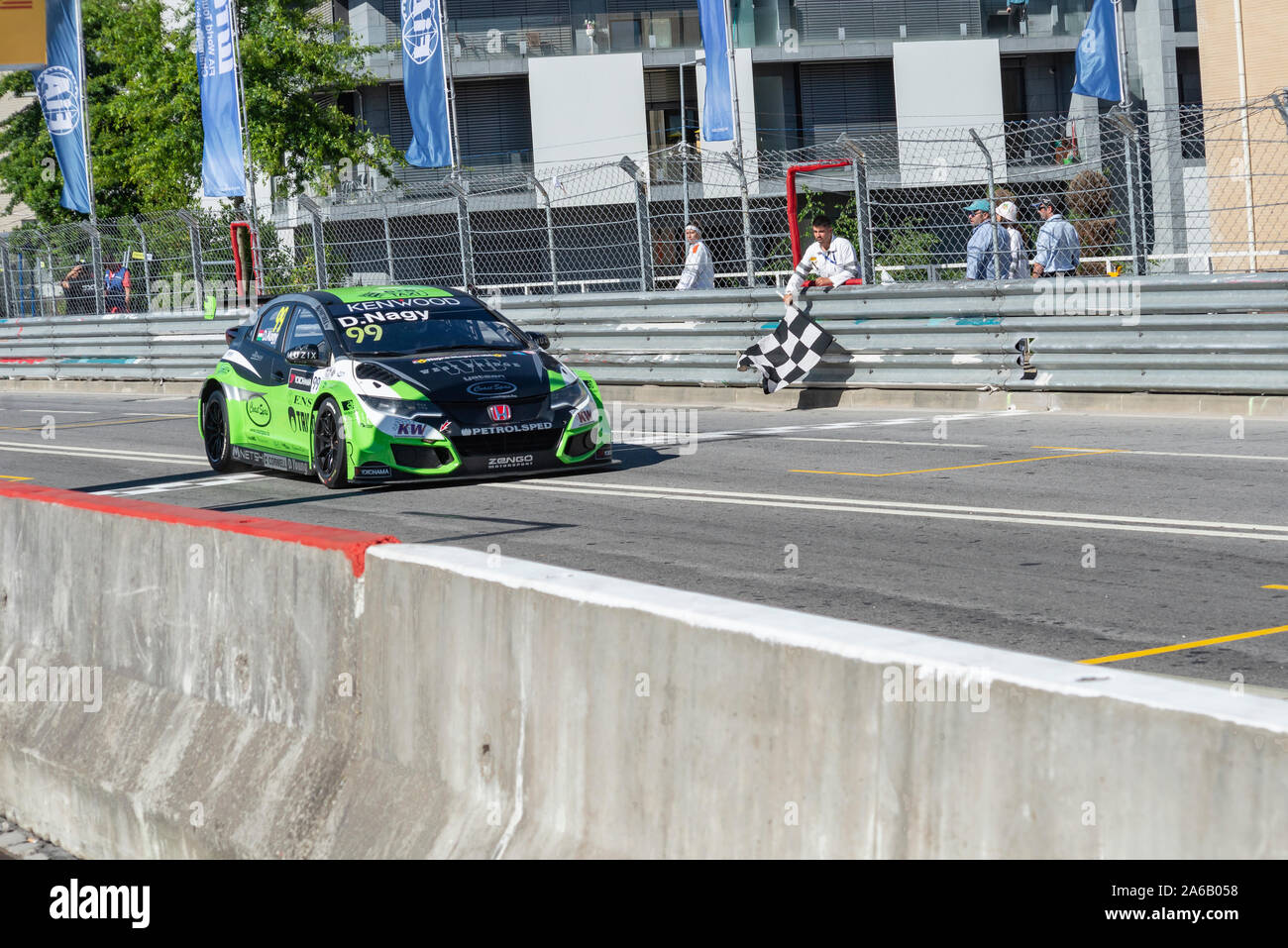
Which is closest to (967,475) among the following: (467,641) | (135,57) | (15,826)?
(15,826)

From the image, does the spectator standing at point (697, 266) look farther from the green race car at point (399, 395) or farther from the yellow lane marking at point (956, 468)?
the yellow lane marking at point (956, 468)

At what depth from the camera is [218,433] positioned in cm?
1432

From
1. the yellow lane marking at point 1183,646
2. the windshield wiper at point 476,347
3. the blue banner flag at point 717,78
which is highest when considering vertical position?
the blue banner flag at point 717,78

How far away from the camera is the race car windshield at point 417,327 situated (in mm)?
12977

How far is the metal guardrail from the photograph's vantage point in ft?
48.0

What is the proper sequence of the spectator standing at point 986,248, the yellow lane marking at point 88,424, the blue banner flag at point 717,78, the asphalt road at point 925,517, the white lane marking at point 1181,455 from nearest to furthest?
1. the asphalt road at point 925,517
2. the white lane marking at point 1181,455
3. the spectator standing at point 986,248
4. the yellow lane marking at point 88,424
5. the blue banner flag at point 717,78

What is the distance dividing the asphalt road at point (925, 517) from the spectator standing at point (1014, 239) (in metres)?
1.91

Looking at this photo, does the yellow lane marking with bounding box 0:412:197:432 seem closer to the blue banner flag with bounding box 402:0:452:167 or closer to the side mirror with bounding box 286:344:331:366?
the side mirror with bounding box 286:344:331:366

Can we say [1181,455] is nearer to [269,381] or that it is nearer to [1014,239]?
[1014,239]

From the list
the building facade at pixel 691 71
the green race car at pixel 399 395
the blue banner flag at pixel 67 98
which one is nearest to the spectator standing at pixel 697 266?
the green race car at pixel 399 395

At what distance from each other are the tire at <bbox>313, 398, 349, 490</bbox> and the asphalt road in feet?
0.52

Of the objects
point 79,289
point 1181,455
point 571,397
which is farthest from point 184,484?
point 79,289

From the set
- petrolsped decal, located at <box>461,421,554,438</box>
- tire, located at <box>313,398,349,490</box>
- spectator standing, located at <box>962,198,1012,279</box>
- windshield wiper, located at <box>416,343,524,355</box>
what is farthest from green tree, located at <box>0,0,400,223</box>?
petrolsped decal, located at <box>461,421,554,438</box>
